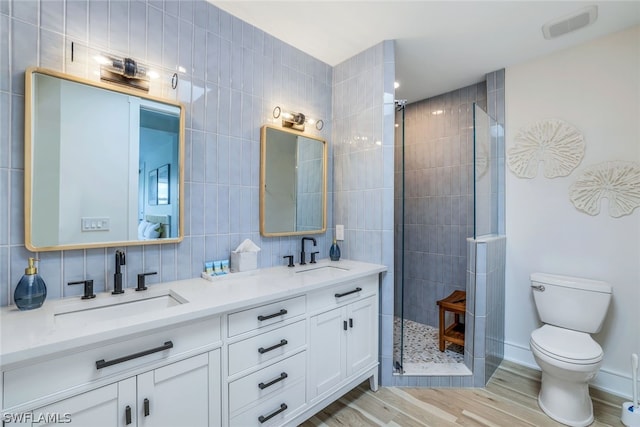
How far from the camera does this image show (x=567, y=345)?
1816 mm

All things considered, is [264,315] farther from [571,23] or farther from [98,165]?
[571,23]

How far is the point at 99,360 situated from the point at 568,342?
256 centimetres

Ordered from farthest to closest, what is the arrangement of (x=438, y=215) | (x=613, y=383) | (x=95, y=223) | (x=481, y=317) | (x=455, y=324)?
(x=438, y=215), (x=455, y=324), (x=481, y=317), (x=613, y=383), (x=95, y=223)

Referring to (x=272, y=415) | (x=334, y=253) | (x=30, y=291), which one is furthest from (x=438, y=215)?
(x=30, y=291)

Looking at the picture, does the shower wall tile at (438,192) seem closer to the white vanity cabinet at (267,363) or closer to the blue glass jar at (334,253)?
the blue glass jar at (334,253)

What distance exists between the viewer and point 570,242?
7.31ft

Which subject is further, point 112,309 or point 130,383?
point 112,309

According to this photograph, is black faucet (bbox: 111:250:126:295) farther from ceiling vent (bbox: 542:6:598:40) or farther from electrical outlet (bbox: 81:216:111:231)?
ceiling vent (bbox: 542:6:598:40)

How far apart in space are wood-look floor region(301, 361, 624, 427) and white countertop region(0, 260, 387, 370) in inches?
34.8

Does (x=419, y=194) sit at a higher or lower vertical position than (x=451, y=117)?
lower

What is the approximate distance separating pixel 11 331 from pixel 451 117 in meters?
3.52

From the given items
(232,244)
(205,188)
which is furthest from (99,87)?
(232,244)

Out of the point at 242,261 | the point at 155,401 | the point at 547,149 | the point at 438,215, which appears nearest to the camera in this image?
the point at 155,401

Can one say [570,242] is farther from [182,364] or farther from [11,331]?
[11,331]
